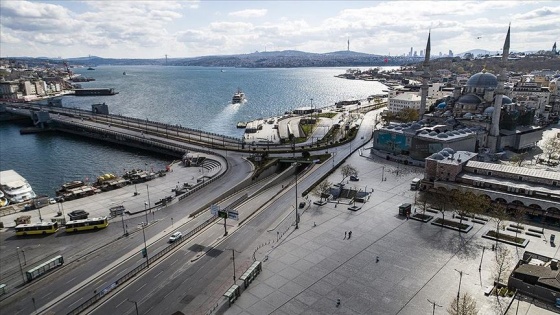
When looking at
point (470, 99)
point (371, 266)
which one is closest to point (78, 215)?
point (371, 266)

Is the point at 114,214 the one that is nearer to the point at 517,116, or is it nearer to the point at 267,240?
the point at 267,240

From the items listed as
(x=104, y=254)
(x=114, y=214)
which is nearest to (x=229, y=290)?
(x=104, y=254)

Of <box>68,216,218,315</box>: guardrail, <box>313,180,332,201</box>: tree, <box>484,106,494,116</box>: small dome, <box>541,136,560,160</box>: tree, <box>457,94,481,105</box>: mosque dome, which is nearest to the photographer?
<box>68,216,218,315</box>: guardrail

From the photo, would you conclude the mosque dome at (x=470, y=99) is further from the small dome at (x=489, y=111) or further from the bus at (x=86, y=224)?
the bus at (x=86, y=224)

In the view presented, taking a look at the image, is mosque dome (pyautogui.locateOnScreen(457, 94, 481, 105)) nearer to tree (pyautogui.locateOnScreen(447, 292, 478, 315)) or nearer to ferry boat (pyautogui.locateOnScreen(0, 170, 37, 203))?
tree (pyautogui.locateOnScreen(447, 292, 478, 315))

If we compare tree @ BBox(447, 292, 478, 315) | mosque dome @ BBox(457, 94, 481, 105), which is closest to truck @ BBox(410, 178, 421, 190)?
tree @ BBox(447, 292, 478, 315)

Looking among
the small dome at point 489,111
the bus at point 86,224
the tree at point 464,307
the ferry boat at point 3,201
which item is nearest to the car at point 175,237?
the bus at point 86,224

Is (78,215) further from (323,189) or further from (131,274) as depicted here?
(323,189)
